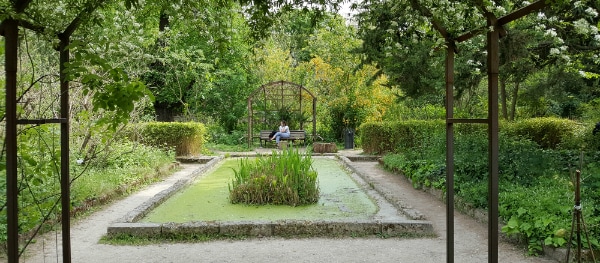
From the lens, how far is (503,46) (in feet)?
27.5

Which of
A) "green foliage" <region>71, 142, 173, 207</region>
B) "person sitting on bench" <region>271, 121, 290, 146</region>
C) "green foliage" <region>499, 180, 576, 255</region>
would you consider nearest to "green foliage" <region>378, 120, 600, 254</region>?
"green foliage" <region>499, 180, 576, 255</region>

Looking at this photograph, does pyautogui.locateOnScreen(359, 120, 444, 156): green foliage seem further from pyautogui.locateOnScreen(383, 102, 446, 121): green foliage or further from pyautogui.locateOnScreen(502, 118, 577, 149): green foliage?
pyautogui.locateOnScreen(383, 102, 446, 121): green foliage

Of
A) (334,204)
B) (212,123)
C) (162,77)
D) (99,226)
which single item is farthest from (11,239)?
(212,123)

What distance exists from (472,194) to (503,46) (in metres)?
2.39

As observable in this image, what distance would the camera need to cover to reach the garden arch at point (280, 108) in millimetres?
22875

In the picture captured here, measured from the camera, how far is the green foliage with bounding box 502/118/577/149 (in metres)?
13.4

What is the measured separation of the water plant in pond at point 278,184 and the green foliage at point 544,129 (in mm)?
6935

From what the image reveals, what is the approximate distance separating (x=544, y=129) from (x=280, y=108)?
12138 millimetres

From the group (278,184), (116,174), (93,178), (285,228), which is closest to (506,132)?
(278,184)

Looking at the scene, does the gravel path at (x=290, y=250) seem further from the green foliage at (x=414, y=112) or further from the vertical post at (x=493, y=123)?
the green foliage at (x=414, y=112)

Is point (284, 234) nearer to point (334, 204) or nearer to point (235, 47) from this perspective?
point (334, 204)

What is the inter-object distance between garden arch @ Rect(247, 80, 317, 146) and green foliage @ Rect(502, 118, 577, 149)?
402 inches

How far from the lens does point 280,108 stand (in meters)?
23.5

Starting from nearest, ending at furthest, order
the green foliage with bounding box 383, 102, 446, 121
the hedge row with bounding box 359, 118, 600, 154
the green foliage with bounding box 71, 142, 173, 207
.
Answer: the green foliage with bounding box 71, 142, 173, 207 → the hedge row with bounding box 359, 118, 600, 154 → the green foliage with bounding box 383, 102, 446, 121
